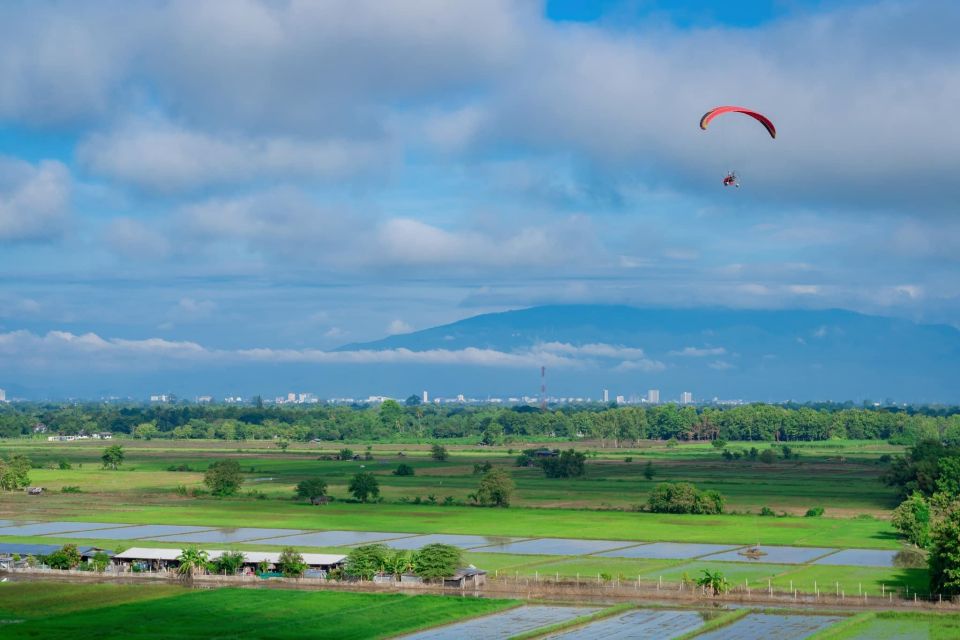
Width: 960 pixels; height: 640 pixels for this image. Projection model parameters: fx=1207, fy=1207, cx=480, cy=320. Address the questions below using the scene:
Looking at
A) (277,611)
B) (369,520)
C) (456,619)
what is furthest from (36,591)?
(369,520)

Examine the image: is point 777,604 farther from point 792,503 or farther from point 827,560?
point 792,503

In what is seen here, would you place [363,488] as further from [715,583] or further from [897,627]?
[897,627]

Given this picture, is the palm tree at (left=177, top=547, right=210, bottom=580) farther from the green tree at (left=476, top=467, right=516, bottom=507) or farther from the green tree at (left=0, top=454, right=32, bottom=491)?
the green tree at (left=0, top=454, right=32, bottom=491)

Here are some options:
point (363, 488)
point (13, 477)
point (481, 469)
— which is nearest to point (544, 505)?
point (363, 488)

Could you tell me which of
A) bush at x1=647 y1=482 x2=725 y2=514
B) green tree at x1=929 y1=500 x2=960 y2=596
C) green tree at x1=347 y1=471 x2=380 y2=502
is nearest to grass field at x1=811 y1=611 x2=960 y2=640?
green tree at x1=929 y1=500 x2=960 y2=596

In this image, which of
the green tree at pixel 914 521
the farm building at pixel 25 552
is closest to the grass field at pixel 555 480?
the green tree at pixel 914 521
